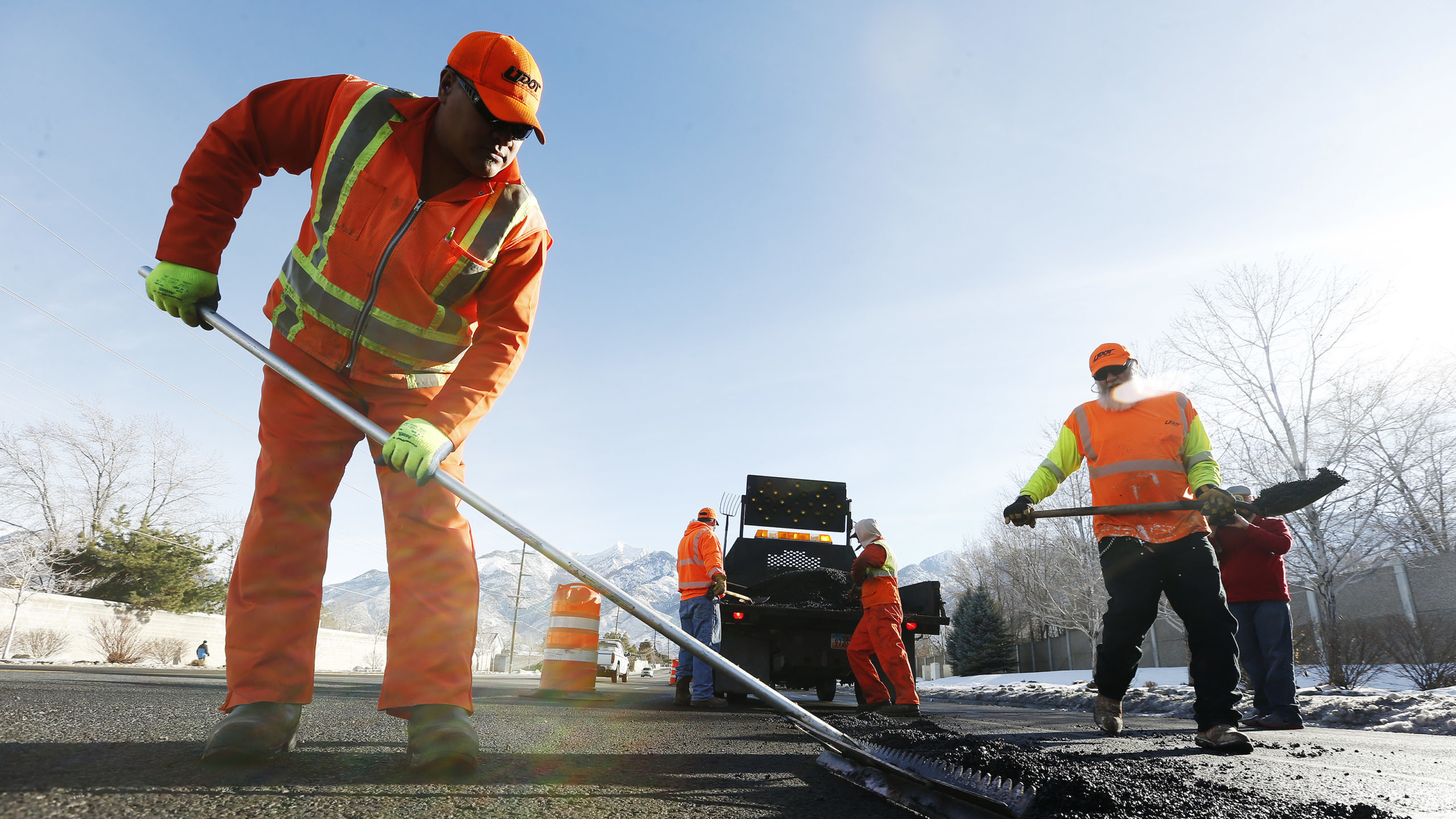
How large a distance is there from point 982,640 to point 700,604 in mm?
29069

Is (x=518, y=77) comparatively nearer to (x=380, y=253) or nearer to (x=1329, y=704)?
(x=380, y=253)

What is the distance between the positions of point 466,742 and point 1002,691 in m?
11.5

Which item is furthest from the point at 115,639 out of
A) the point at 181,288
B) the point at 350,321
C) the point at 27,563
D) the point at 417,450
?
the point at 417,450

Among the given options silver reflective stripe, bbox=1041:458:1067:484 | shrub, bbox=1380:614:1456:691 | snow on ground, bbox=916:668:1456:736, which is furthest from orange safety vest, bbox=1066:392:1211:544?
shrub, bbox=1380:614:1456:691

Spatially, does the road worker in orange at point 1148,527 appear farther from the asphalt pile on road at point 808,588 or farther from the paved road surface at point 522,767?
the asphalt pile on road at point 808,588

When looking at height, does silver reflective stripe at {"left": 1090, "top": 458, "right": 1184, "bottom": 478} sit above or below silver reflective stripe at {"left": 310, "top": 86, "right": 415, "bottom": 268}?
below

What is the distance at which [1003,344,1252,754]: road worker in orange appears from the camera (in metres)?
3.63

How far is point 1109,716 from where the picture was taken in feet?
13.3

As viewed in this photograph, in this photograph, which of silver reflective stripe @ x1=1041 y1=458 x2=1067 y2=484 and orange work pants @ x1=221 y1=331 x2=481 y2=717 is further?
silver reflective stripe @ x1=1041 y1=458 x2=1067 y2=484

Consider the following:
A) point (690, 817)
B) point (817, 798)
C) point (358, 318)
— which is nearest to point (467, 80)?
point (358, 318)

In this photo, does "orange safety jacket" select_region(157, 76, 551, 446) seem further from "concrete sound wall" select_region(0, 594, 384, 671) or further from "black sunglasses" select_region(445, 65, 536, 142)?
"concrete sound wall" select_region(0, 594, 384, 671)

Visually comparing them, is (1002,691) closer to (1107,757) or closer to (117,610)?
(1107,757)

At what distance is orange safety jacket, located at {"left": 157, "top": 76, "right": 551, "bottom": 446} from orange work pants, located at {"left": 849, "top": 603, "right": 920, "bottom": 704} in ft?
13.1

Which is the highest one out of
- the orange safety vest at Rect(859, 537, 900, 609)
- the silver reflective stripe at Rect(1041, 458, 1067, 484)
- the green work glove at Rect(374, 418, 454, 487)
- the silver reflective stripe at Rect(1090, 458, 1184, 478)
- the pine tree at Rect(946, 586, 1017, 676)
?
the silver reflective stripe at Rect(1041, 458, 1067, 484)
